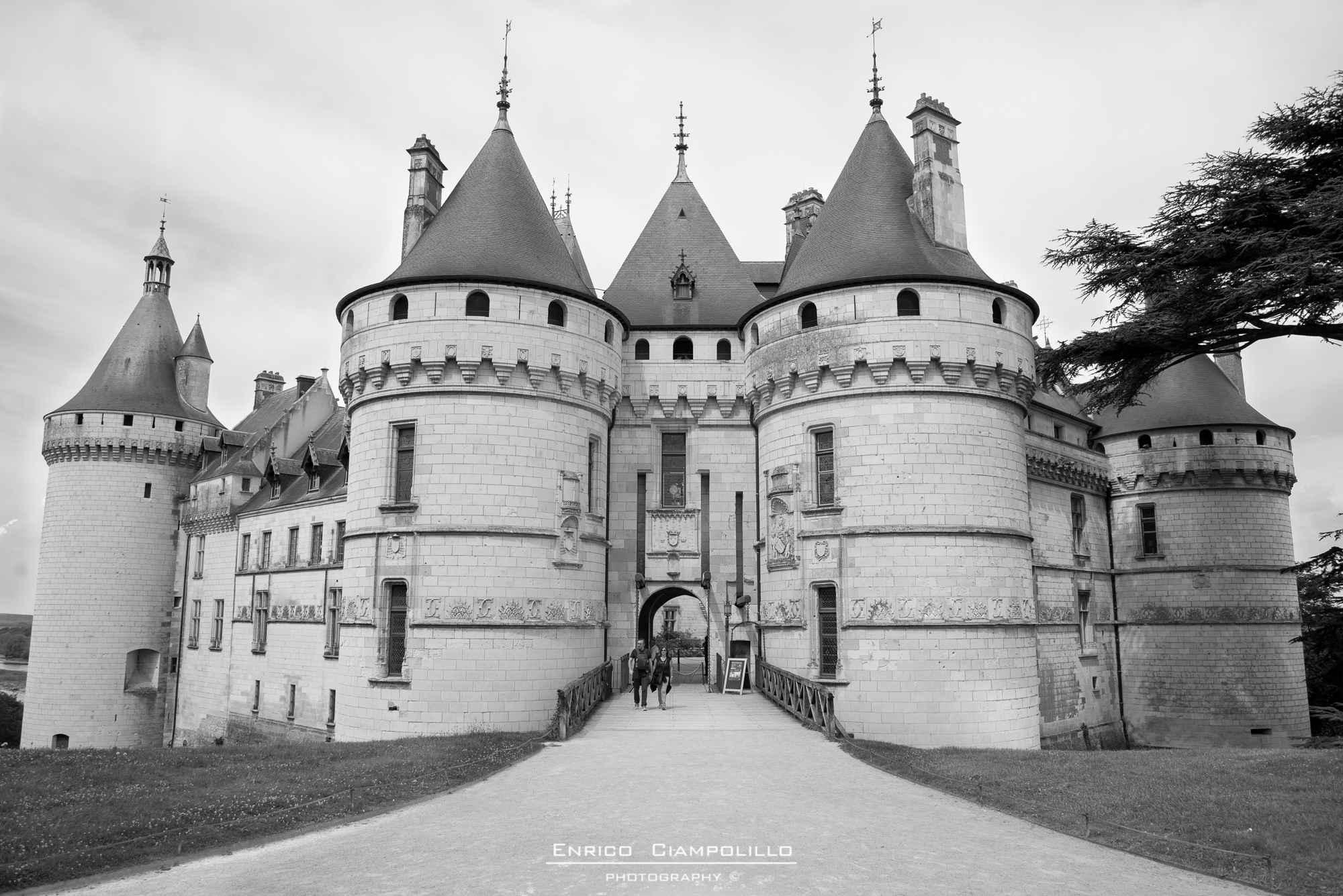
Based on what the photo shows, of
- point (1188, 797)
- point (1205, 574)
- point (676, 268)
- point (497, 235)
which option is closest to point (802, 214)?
point (676, 268)

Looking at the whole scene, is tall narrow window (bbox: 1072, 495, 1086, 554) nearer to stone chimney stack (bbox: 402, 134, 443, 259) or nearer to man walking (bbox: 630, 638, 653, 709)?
man walking (bbox: 630, 638, 653, 709)

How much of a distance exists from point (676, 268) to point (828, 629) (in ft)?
38.7

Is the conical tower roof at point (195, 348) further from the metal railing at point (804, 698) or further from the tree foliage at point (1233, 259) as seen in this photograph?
the tree foliage at point (1233, 259)

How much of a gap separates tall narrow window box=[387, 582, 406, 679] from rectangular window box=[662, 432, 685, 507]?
24.2 ft

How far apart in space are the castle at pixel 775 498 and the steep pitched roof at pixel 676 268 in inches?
4.4

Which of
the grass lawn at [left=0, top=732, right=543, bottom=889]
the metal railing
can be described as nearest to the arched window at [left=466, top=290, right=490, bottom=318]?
the grass lawn at [left=0, top=732, right=543, bottom=889]

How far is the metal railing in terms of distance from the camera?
18.0 metres

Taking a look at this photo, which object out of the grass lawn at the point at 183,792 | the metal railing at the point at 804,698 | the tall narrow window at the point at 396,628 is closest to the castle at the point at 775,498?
the tall narrow window at the point at 396,628

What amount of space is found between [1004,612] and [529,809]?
1302 cm

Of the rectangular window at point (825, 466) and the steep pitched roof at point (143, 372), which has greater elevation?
the steep pitched roof at point (143, 372)

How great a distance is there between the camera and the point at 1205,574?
32.2m

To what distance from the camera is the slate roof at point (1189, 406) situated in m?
32.9

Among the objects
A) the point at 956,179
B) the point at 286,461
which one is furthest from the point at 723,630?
Result: the point at 286,461

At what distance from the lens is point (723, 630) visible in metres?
25.5
